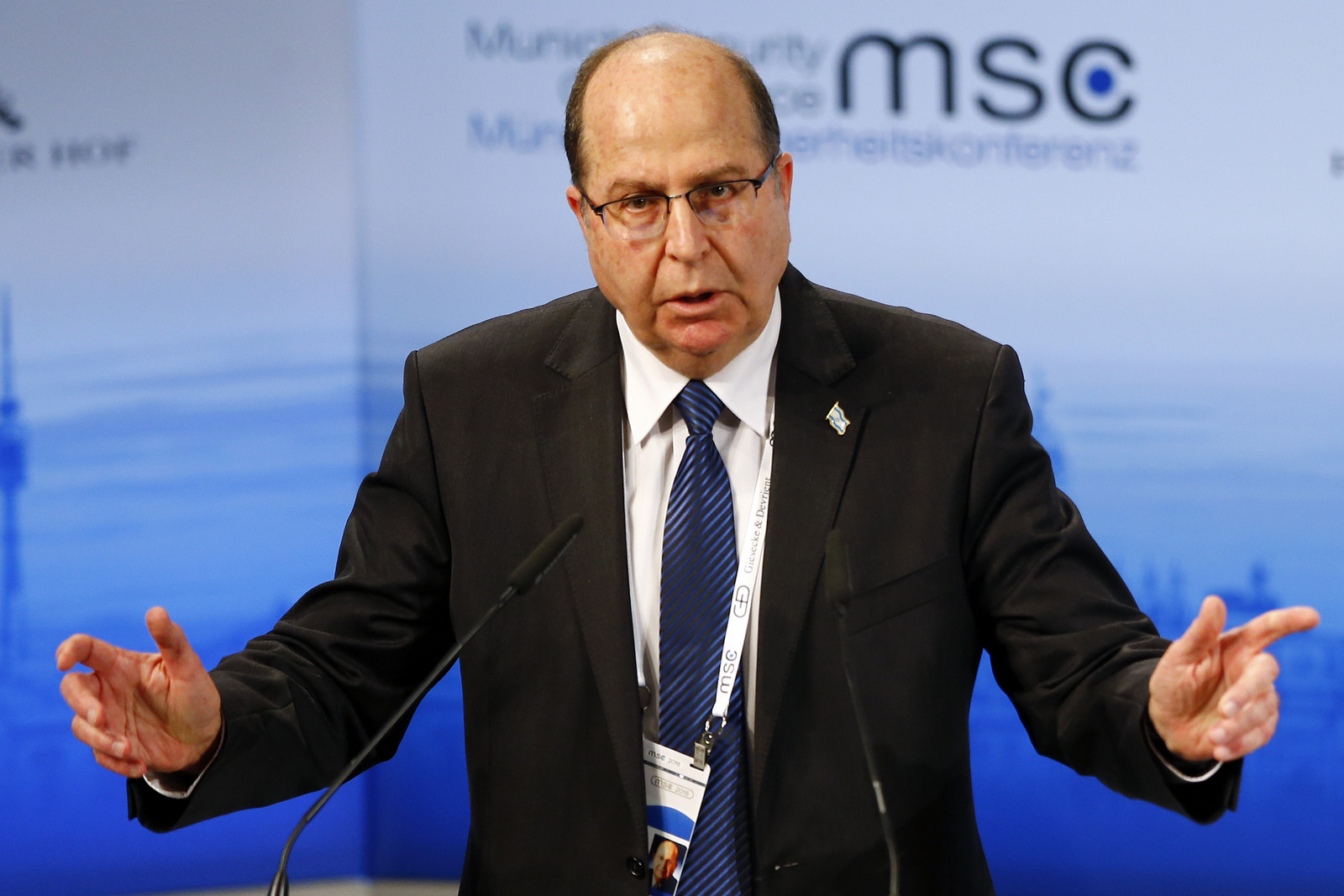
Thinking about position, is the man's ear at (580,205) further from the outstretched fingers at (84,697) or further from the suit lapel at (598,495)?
the outstretched fingers at (84,697)

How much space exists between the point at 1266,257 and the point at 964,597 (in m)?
2.11

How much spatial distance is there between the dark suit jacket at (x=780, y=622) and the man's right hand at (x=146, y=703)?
0.18 ft

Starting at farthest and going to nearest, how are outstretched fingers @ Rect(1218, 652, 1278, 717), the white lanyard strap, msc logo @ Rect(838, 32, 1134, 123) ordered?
msc logo @ Rect(838, 32, 1134, 123)
the white lanyard strap
outstretched fingers @ Rect(1218, 652, 1278, 717)

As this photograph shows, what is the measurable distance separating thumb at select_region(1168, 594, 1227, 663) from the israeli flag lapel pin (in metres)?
0.54

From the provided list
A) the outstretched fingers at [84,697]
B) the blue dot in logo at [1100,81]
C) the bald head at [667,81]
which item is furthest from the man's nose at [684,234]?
the blue dot in logo at [1100,81]

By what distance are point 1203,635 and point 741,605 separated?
0.56m

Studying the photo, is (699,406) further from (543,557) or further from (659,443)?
(543,557)

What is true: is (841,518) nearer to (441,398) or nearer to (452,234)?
(441,398)

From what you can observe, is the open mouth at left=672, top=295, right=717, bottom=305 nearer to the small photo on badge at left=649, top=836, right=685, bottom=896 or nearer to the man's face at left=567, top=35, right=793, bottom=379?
the man's face at left=567, top=35, right=793, bottom=379

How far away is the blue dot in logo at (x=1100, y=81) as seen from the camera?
127 inches

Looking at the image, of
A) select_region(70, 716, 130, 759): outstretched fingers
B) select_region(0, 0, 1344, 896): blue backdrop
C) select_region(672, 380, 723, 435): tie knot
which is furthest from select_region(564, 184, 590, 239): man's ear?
select_region(0, 0, 1344, 896): blue backdrop

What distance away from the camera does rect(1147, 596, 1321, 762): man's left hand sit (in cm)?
125

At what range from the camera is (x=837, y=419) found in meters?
1.73

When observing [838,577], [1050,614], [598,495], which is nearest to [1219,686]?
[1050,614]
